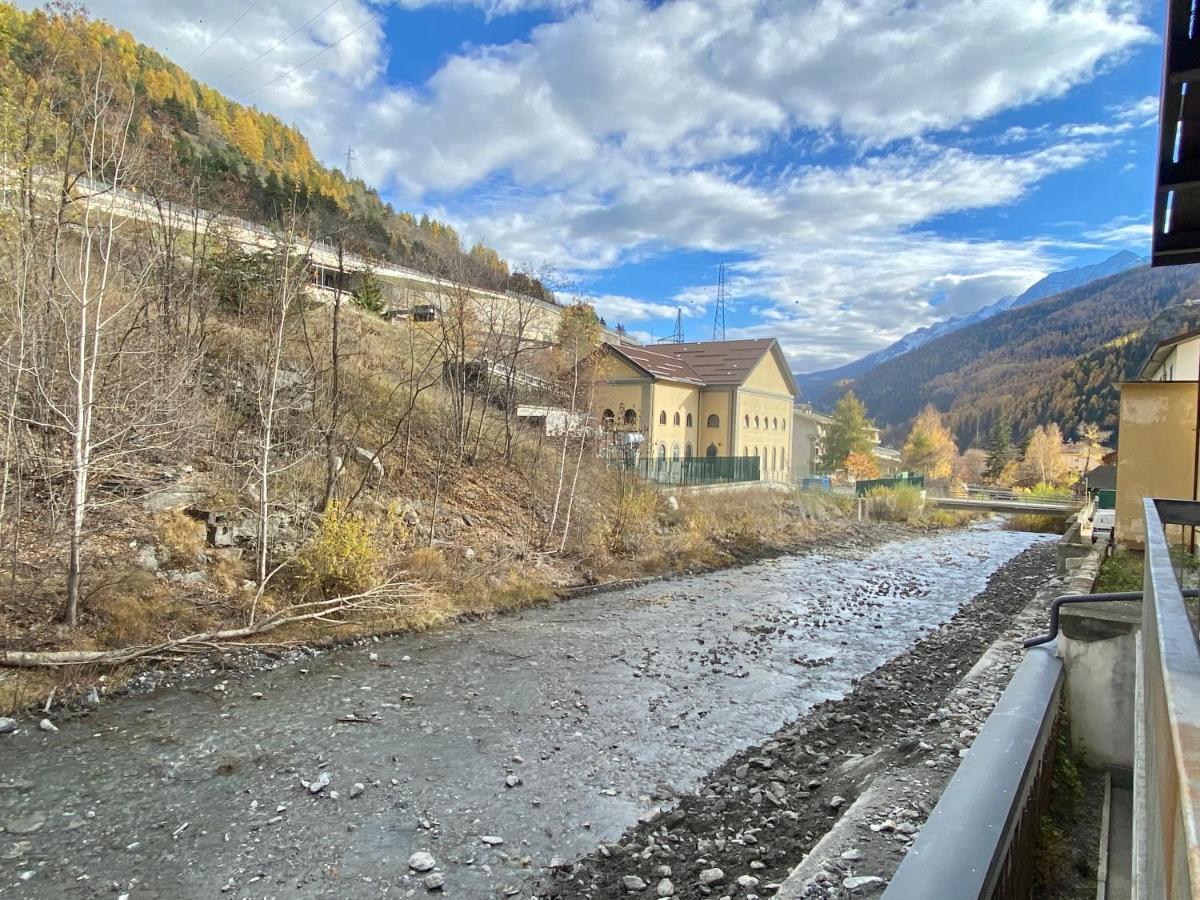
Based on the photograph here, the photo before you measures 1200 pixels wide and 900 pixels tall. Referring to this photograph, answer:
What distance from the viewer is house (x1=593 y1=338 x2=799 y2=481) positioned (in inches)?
1264

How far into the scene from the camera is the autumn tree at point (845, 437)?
54.1m

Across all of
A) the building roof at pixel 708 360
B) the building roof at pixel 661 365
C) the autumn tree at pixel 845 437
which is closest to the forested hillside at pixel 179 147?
the building roof at pixel 661 365

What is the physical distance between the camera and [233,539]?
10.2 m

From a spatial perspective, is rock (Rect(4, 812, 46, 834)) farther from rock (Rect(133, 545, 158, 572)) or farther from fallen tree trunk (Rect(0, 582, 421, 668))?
rock (Rect(133, 545, 158, 572))

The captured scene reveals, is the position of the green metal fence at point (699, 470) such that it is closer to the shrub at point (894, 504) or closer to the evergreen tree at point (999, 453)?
the shrub at point (894, 504)

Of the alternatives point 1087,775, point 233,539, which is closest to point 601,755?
point 1087,775

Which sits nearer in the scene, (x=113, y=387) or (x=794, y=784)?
(x=794, y=784)

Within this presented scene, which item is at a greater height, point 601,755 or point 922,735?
point 922,735

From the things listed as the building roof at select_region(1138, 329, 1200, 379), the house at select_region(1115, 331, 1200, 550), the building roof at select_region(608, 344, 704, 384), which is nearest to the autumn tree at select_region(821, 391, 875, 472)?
the building roof at select_region(608, 344, 704, 384)

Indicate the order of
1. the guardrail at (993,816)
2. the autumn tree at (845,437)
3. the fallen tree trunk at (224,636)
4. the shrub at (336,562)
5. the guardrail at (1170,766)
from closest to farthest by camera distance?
the guardrail at (1170,766) < the guardrail at (993,816) < the fallen tree trunk at (224,636) < the shrub at (336,562) < the autumn tree at (845,437)

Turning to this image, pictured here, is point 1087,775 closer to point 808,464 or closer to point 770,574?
point 770,574

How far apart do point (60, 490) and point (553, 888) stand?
28.4ft

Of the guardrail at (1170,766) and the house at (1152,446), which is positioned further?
the house at (1152,446)

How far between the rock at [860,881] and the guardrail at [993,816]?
845 millimetres
